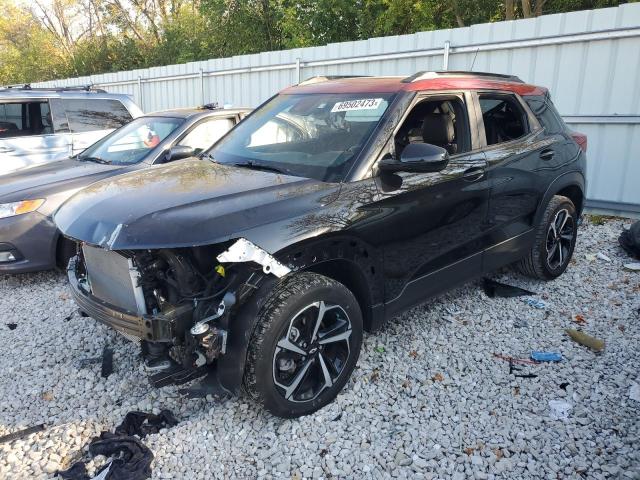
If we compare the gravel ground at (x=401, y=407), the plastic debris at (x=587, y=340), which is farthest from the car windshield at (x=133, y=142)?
the plastic debris at (x=587, y=340)

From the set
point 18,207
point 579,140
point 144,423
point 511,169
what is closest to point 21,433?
point 144,423

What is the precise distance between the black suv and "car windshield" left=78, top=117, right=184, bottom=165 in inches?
74.3

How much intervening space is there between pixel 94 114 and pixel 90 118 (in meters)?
0.09

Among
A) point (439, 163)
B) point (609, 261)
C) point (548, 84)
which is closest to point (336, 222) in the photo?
point (439, 163)

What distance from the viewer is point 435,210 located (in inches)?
136

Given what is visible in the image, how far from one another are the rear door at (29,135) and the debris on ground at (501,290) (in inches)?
248

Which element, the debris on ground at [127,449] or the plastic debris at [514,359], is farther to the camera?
the plastic debris at [514,359]

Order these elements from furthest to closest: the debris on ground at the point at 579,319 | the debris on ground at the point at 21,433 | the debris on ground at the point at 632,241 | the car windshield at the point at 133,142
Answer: the car windshield at the point at 133,142
the debris on ground at the point at 632,241
the debris on ground at the point at 579,319
the debris on ground at the point at 21,433

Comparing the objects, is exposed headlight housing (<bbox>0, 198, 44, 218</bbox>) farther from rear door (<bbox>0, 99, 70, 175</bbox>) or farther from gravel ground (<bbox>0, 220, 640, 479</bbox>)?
rear door (<bbox>0, 99, 70, 175</bbox>)

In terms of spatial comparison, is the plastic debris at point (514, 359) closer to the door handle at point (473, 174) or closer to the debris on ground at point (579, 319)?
the debris on ground at point (579, 319)

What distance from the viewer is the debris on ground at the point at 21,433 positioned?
9.17 ft

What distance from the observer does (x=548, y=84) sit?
711 centimetres

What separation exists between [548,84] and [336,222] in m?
5.67

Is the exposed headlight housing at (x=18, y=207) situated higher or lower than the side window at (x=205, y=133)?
lower
